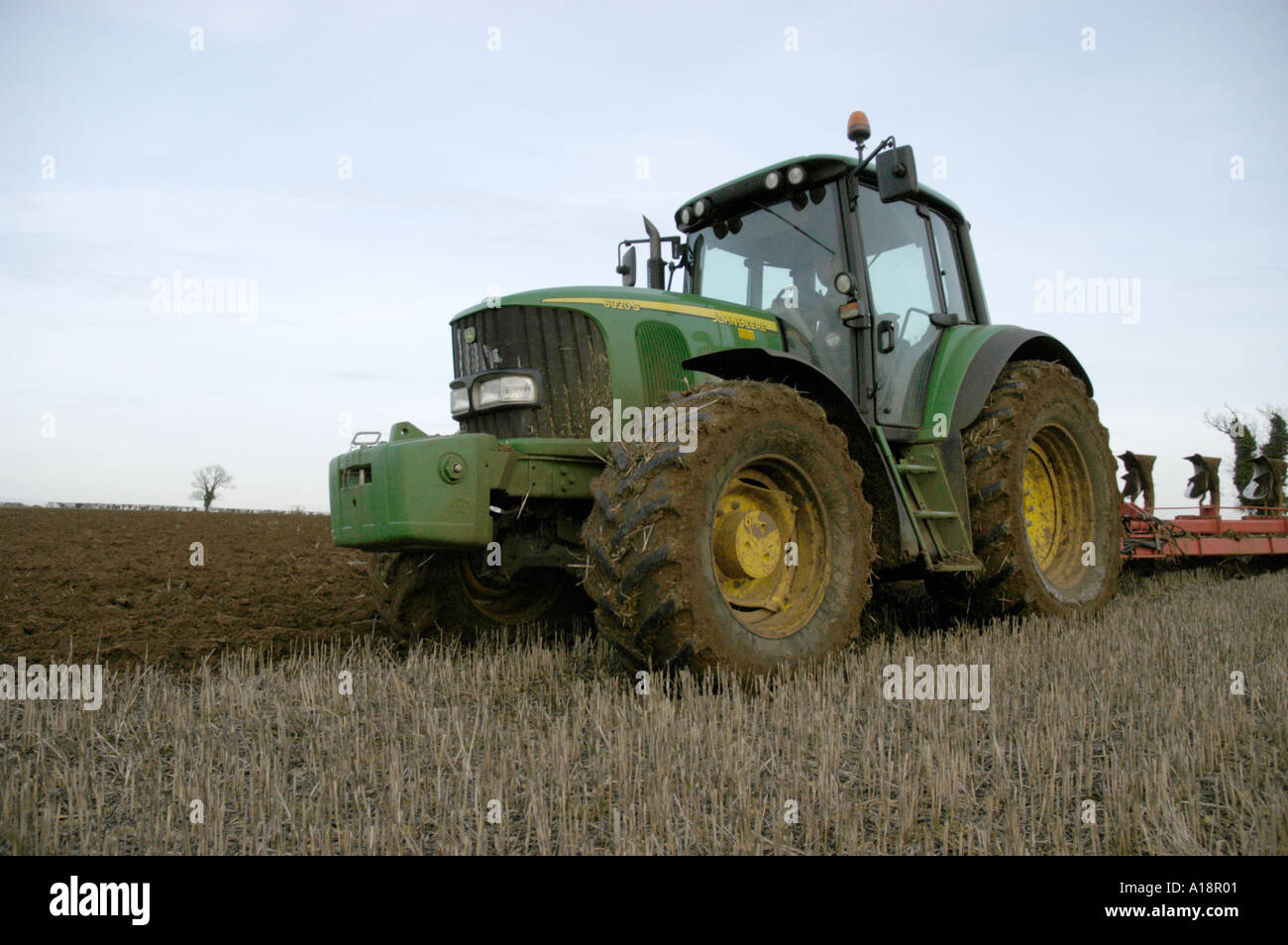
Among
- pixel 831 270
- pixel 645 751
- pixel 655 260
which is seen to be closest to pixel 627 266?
pixel 655 260

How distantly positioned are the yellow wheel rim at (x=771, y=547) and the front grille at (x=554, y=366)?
83cm

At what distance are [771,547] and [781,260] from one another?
1.98m

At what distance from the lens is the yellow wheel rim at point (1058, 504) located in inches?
238

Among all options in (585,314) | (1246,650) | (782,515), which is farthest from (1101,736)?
(585,314)

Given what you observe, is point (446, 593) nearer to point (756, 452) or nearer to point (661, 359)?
point (661, 359)

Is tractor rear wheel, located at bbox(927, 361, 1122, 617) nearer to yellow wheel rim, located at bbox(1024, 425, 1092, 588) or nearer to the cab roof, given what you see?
yellow wheel rim, located at bbox(1024, 425, 1092, 588)

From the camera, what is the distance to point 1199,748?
9.25 ft

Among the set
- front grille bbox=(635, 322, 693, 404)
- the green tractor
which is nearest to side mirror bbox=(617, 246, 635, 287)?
the green tractor

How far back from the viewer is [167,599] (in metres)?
6.73

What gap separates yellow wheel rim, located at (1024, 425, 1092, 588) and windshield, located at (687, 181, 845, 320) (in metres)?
2.02

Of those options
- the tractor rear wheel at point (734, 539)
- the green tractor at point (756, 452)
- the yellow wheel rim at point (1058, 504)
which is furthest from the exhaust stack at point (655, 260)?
the yellow wheel rim at point (1058, 504)

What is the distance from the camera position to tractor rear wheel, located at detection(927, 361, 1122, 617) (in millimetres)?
5230

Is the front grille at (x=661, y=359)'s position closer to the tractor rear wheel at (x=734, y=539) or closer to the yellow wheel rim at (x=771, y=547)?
the tractor rear wheel at (x=734, y=539)
